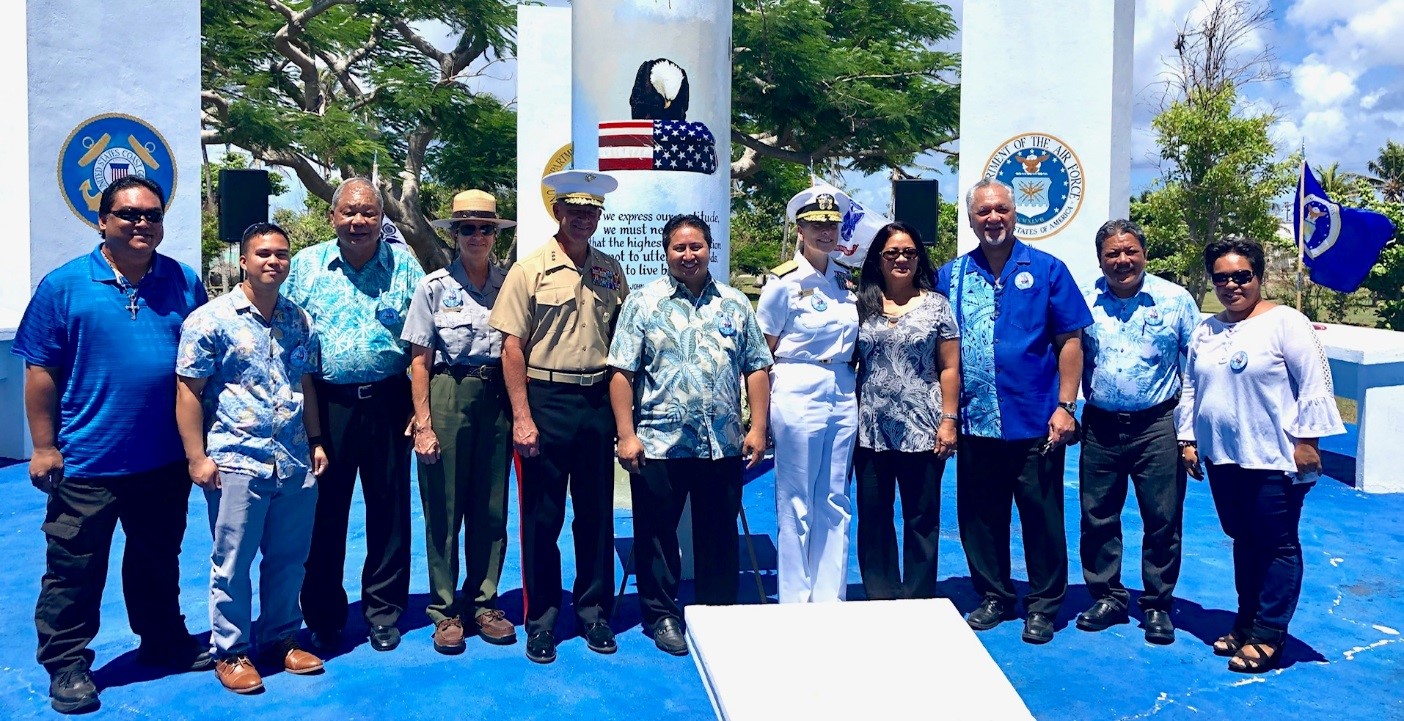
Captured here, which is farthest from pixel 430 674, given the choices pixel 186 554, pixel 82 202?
pixel 82 202

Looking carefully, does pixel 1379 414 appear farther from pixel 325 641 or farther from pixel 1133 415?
pixel 325 641

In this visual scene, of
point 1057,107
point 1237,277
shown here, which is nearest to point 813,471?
point 1237,277

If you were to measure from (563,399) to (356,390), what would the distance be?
29.4 inches

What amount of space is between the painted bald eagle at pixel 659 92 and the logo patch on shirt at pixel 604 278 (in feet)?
4.42

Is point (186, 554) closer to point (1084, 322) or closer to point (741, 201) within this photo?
point (1084, 322)

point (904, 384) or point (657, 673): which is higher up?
point (904, 384)

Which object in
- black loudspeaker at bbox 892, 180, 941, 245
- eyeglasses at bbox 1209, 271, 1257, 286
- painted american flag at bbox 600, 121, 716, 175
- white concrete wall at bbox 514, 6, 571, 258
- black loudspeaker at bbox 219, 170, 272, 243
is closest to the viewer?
eyeglasses at bbox 1209, 271, 1257, 286

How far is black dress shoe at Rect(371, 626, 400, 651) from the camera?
14.0 feet

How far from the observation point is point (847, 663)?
2.47 metres

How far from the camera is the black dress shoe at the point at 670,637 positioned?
168 inches

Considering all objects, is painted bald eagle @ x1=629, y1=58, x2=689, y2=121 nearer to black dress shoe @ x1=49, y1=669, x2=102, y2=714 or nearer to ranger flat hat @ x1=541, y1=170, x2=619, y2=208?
ranger flat hat @ x1=541, y1=170, x2=619, y2=208

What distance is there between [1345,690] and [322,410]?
373 cm

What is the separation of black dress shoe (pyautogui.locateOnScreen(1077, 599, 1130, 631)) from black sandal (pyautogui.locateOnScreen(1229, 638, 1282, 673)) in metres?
0.53

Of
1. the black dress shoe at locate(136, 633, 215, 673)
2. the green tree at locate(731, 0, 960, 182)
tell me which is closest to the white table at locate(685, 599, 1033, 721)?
the black dress shoe at locate(136, 633, 215, 673)
